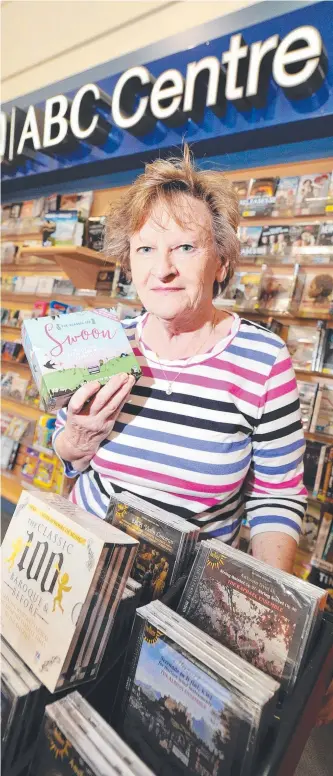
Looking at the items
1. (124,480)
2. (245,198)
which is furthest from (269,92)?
(124,480)

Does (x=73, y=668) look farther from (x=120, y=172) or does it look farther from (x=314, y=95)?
(x=120, y=172)

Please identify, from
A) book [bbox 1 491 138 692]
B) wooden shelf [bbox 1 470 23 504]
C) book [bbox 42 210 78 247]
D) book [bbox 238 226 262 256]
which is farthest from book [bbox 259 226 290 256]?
wooden shelf [bbox 1 470 23 504]

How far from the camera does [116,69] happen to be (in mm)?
3424

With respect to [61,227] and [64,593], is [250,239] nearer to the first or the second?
[61,227]

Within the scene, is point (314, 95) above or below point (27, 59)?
below

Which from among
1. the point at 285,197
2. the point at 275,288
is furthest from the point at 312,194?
the point at 275,288

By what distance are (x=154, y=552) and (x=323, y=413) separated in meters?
1.72

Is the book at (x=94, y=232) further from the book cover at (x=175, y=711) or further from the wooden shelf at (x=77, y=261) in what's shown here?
the book cover at (x=175, y=711)

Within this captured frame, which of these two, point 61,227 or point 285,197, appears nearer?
point 285,197

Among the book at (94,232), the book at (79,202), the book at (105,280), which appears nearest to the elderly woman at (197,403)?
the book at (105,280)

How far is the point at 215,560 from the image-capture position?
0.79m

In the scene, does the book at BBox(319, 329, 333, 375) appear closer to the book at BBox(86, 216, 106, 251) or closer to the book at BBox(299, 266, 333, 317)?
the book at BBox(299, 266, 333, 317)

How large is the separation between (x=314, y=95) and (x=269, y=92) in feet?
0.97

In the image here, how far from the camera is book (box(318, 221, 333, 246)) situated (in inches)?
90.1
